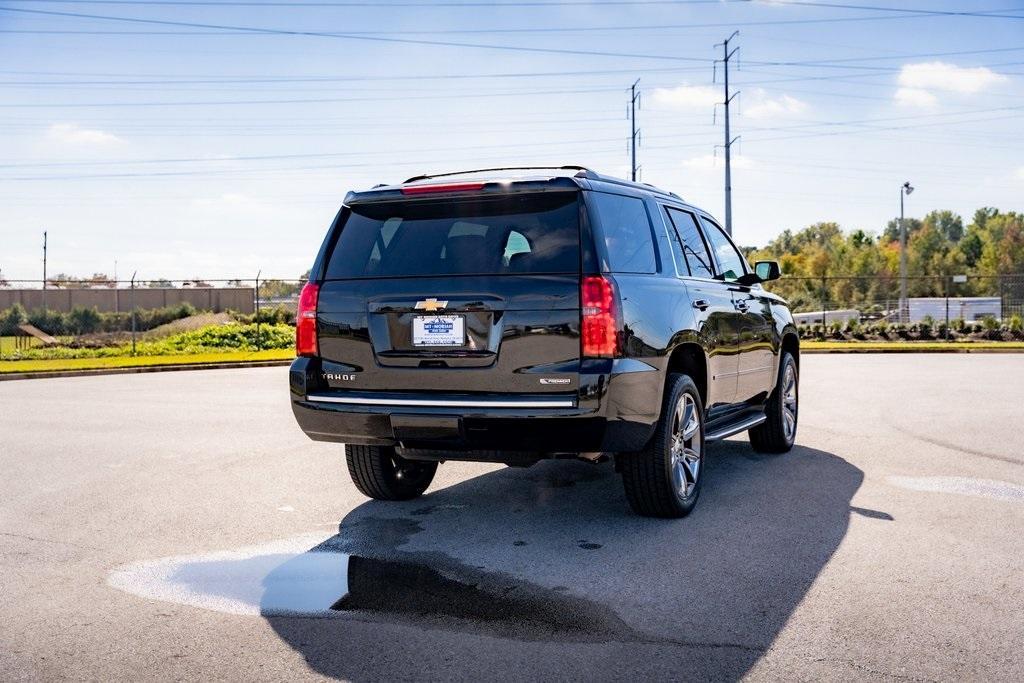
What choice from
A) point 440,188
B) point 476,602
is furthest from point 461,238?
point 476,602

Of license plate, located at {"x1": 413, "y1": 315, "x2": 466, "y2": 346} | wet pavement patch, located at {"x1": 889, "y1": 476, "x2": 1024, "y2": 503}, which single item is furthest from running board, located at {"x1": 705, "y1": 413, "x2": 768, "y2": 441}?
license plate, located at {"x1": 413, "y1": 315, "x2": 466, "y2": 346}

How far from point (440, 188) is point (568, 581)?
2.43 metres

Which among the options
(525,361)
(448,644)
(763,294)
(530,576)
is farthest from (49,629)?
(763,294)

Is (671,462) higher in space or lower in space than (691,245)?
lower

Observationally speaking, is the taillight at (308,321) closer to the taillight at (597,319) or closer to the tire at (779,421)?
the taillight at (597,319)

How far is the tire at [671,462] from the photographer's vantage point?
245 inches

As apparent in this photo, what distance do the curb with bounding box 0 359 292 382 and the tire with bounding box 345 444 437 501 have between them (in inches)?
626

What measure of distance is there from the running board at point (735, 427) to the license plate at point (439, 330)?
225cm

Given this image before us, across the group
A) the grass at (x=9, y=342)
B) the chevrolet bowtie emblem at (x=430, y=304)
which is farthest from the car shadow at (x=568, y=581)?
the grass at (x=9, y=342)

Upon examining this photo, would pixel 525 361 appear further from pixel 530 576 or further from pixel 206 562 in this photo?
pixel 206 562

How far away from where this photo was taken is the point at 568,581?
509 cm

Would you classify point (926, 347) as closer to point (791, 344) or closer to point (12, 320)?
point (791, 344)

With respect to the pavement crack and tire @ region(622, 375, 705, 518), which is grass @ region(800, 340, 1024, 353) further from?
the pavement crack

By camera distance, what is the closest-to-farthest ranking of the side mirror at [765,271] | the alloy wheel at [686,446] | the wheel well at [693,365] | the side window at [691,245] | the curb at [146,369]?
the alloy wheel at [686,446], the wheel well at [693,365], the side window at [691,245], the side mirror at [765,271], the curb at [146,369]
